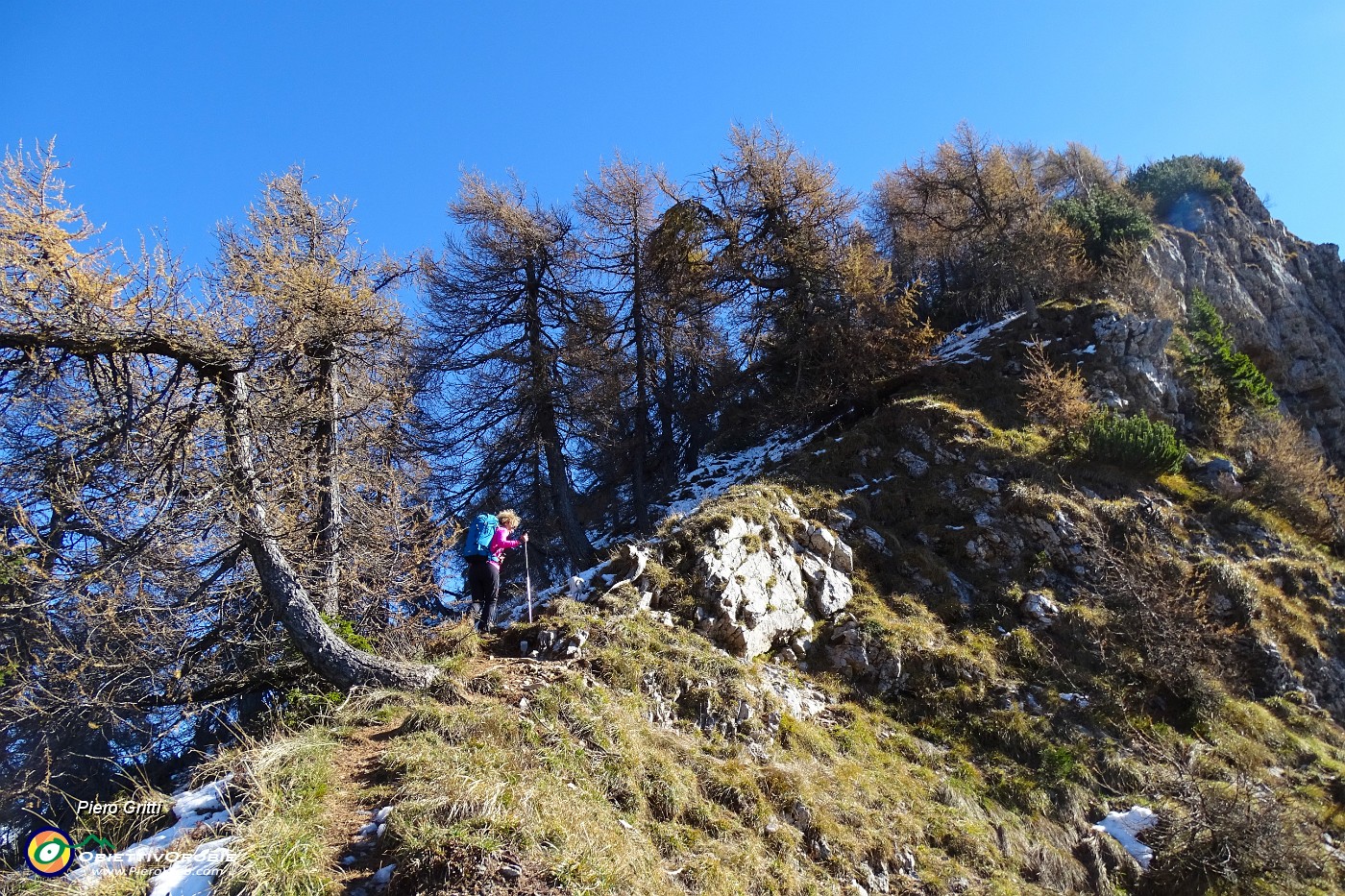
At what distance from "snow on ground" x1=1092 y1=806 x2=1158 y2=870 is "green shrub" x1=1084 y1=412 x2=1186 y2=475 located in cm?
830

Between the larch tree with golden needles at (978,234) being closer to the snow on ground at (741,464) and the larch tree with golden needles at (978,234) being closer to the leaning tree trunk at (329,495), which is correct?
the snow on ground at (741,464)

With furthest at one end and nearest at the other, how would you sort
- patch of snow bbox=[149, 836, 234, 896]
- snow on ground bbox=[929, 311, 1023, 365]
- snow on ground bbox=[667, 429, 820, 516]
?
snow on ground bbox=[929, 311, 1023, 365], snow on ground bbox=[667, 429, 820, 516], patch of snow bbox=[149, 836, 234, 896]

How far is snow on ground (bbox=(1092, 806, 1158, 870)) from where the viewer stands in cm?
791

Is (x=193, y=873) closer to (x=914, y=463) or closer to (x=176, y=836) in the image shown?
(x=176, y=836)

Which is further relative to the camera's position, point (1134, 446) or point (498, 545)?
point (1134, 446)

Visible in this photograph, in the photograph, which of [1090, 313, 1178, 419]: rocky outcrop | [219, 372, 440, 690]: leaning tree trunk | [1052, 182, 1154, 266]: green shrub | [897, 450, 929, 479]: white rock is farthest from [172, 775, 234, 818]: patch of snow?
[1052, 182, 1154, 266]: green shrub

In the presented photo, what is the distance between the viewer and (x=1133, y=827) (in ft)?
27.1

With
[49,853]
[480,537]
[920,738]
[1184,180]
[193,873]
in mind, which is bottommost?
[920,738]

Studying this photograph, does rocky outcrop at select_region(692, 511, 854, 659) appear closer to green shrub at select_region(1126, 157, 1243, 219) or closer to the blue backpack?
the blue backpack

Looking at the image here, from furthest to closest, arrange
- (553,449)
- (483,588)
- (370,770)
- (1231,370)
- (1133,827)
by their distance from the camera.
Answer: (1231,370)
(553,449)
(483,588)
(1133,827)
(370,770)

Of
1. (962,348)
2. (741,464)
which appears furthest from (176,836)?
(962,348)

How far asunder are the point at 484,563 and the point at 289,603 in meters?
2.57

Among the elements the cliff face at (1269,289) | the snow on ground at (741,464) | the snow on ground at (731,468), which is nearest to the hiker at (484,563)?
the snow on ground at (741,464)

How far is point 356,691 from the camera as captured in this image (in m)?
6.95
